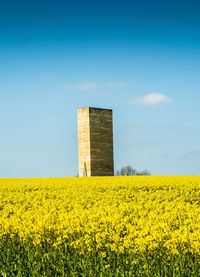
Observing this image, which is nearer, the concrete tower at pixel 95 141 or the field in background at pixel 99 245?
the field in background at pixel 99 245

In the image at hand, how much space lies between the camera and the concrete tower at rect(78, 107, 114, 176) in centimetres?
1948

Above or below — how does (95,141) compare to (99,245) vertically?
above

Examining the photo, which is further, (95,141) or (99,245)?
(95,141)

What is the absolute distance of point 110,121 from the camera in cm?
2022

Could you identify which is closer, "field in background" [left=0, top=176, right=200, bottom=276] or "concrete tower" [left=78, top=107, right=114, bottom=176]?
"field in background" [left=0, top=176, right=200, bottom=276]

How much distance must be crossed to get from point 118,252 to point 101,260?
0.73 ft

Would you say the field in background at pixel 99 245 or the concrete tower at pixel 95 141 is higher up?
the concrete tower at pixel 95 141

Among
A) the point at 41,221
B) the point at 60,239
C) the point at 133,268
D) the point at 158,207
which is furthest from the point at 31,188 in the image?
the point at 133,268

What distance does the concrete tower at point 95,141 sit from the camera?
19.5 meters

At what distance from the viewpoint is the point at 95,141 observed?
19734mm

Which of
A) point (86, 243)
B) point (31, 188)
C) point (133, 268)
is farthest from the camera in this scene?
point (31, 188)

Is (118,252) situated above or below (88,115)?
below

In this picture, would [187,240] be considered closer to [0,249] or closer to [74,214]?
[74,214]

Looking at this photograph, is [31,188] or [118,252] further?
[31,188]
